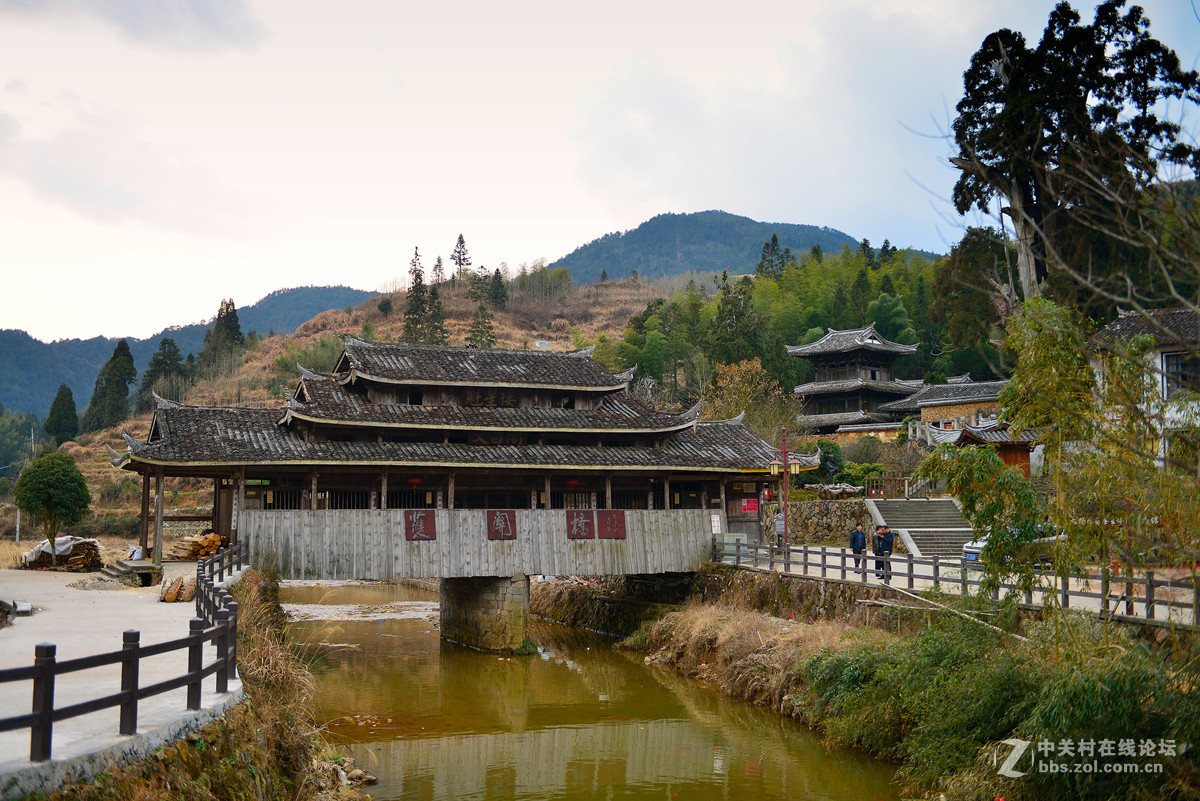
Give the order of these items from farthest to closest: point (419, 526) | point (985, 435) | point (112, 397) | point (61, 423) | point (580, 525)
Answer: point (112, 397) < point (61, 423) < point (985, 435) < point (580, 525) < point (419, 526)

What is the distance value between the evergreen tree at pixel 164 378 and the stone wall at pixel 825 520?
65.0 m

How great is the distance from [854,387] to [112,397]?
6297 cm

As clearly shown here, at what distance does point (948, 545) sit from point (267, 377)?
71.2 meters

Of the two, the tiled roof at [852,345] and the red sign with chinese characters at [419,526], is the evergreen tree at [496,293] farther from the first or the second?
the red sign with chinese characters at [419,526]

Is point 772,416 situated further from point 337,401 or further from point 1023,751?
point 1023,751

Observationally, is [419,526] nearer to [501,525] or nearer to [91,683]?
[501,525]

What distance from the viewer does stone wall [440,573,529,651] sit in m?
24.3

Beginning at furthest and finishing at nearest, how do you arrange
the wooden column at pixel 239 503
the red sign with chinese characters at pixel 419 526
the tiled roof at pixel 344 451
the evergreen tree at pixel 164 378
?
the evergreen tree at pixel 164 378 → the red sign with chinese characters at pixel 419 526 → the wooden column at pixel 239 503 → the tiled roof at pixel 344 451

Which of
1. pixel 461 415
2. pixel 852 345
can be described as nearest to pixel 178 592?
pixel 461 415

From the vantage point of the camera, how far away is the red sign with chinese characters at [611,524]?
2566 cm

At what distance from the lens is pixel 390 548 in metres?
23.2

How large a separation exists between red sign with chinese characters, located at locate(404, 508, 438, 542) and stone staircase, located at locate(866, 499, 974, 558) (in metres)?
16.3

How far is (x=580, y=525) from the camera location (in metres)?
25.4

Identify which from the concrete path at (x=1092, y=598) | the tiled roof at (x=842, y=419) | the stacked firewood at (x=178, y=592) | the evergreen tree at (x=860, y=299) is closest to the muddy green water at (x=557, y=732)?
the stacked firewood at (x=178, y=592)
